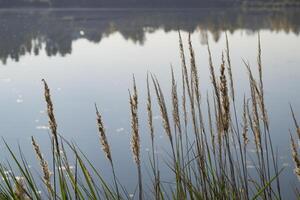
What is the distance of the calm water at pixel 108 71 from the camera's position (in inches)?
384

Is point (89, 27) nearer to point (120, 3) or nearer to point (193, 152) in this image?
point (120, 3)

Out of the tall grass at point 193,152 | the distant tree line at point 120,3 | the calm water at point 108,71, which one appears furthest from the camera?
the distant tree line at point 120,3

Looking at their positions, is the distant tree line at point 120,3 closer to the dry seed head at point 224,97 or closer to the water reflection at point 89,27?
the water reflection at point 89,27

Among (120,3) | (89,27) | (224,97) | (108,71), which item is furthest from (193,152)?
(120,3)

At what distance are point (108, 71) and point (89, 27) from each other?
14.9 metres

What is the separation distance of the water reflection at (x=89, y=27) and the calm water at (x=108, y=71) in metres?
0.07

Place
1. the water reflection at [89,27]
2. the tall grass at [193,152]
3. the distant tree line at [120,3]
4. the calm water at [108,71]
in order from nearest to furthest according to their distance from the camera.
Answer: the tall grass at [193,152] → the calm water at [108,71] → the water reflection at [89,27] → the distant tree line at [120,3]

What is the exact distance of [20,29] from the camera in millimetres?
29969

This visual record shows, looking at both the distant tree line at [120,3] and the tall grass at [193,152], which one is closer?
the tall grass at [193,152]

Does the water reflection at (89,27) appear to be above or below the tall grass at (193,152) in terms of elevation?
below

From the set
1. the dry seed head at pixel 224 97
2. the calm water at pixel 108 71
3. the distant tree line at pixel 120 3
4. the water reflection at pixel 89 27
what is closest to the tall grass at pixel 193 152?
the dry seed head at pixel 224 97

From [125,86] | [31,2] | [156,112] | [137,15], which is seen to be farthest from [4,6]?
[156,112]

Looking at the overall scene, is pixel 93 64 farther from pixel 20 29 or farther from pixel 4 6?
pixel 4 6

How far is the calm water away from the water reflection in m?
0.07
